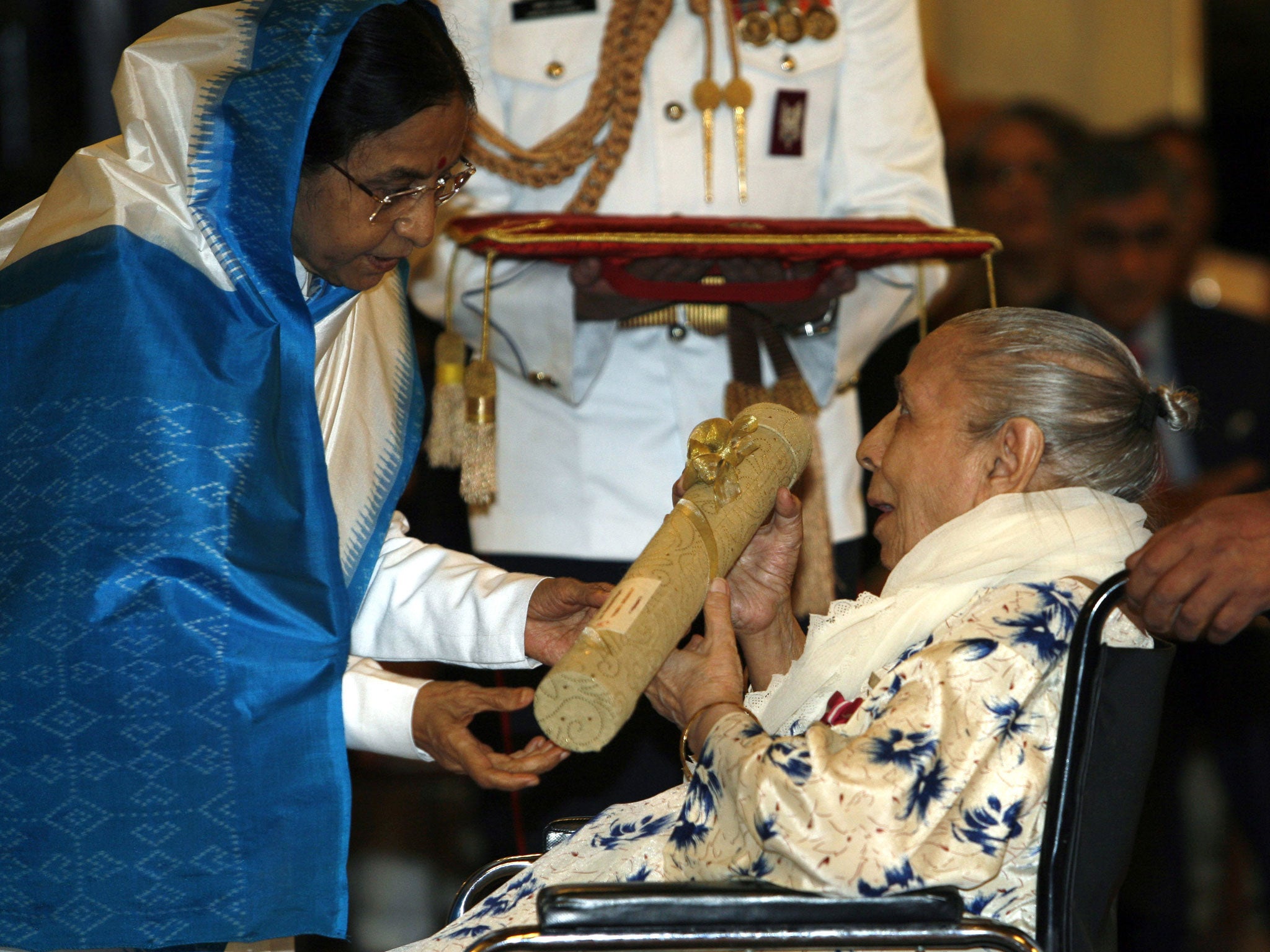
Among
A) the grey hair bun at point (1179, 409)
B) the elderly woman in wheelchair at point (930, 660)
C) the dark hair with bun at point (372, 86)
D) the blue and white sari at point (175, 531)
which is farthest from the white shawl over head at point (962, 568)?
the dark hair with bun at point (372, 86)

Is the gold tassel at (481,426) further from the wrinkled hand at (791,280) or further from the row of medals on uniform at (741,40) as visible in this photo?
the row of medals on uniform at (741,40)

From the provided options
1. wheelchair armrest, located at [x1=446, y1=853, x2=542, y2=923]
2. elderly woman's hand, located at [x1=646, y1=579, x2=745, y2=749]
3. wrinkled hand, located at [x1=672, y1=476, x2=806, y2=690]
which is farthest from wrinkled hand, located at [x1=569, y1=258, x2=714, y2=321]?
wheelchair armrest, located at [x1=446, y1=853, x2=542, y2=923]

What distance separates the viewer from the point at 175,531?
2055 millimetres

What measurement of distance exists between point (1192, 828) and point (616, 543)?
10.5 ft

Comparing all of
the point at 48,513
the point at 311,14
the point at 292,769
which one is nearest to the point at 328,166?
the point at 311,14

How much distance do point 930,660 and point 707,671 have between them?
1.13 ft

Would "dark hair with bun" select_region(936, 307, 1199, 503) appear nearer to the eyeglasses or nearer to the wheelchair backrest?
the wheelchair backrest

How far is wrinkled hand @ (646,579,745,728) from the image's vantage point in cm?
211

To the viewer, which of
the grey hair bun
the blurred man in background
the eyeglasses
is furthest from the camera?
the blurred man in background

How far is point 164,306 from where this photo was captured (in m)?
2.14

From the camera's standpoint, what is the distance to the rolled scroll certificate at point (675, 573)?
1896 millimetres

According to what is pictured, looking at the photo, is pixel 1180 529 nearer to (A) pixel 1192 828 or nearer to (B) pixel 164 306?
(B) pixel 164 306

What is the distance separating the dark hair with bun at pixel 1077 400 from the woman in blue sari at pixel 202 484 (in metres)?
0.68

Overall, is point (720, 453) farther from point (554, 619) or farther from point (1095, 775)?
point (1095, 775)
